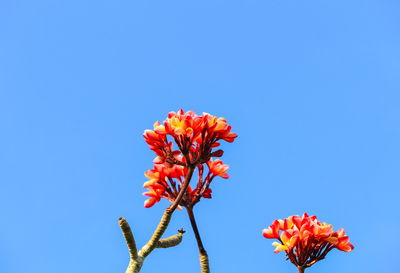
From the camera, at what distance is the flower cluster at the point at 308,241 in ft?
9.81

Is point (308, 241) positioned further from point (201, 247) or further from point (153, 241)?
point (153, 241)

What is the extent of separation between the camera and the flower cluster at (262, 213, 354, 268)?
2.99 m

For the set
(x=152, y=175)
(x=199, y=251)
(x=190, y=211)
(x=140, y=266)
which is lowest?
(x=140, y=266)

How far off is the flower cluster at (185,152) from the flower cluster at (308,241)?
1.79ft

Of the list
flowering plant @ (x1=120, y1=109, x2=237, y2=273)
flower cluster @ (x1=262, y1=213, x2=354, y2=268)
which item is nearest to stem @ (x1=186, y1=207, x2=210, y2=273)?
flowering plant @ (x1=120, y1=109, x2=237, y2=273)

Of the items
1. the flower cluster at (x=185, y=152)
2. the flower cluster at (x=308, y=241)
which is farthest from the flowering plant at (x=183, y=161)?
the flower cluster at (x=308, y=241)

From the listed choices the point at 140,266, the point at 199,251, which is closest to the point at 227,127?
the point at 199,251

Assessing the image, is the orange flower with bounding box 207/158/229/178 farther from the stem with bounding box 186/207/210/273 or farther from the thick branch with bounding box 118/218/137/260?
the thick branch with bounding box 118/218/137/260

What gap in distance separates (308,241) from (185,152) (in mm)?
923

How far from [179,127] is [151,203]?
57 cm

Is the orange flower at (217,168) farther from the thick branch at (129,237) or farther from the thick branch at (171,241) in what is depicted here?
the thick branch at (129,237)

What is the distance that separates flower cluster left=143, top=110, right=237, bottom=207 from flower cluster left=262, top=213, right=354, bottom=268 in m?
0.55

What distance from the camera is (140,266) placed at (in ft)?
8.33

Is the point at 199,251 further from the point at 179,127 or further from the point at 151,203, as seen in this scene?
the point at 179,127
